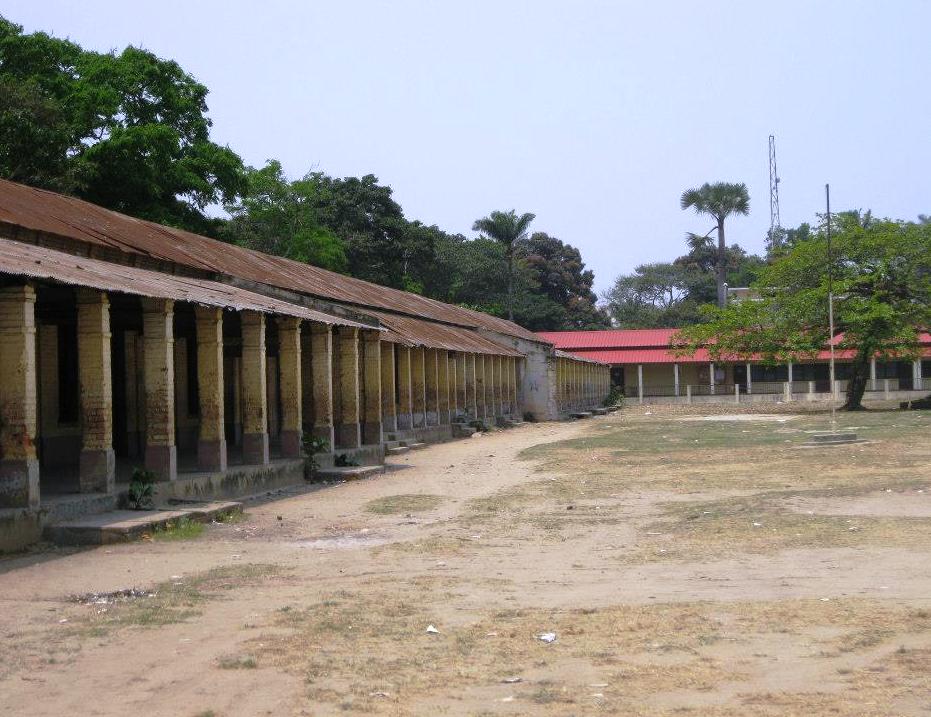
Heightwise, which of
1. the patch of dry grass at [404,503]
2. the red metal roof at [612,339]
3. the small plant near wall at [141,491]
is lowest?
the patch of dry grass at [404,503]

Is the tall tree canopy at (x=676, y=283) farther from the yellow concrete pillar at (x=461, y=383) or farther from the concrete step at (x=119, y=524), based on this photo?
the concrete step at (x=119, y=524)

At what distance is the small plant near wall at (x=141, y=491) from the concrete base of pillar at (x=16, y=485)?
5.76ft

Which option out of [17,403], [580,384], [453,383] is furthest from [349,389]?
[580,384]

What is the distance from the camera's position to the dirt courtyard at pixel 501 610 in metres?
5.20

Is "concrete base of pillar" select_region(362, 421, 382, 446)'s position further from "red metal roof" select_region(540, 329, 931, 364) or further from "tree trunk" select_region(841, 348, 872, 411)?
"red metal roof" select_region(540, 329, 931, 364)

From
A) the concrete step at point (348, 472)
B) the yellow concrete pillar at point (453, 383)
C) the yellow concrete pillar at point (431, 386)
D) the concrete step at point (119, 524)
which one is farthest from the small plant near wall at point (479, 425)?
the concrete step at point (119, 524)

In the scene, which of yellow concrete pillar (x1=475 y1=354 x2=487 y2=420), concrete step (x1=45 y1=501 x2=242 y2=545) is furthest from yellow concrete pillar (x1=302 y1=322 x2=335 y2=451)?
yellow concrete pillar (x1=475 y1=354 x2=487 y2=420)

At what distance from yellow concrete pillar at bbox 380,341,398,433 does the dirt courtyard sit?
1152 cm

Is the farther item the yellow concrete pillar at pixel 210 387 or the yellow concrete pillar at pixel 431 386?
the yellow concrete pillar at pixel 431 386

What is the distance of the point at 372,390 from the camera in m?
23.0

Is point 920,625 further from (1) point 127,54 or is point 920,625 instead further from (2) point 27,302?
(1) point 127,54

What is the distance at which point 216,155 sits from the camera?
1526 inches

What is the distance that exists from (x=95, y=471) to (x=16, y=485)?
5.24 ft

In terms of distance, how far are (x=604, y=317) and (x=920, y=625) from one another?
77.3 metres
